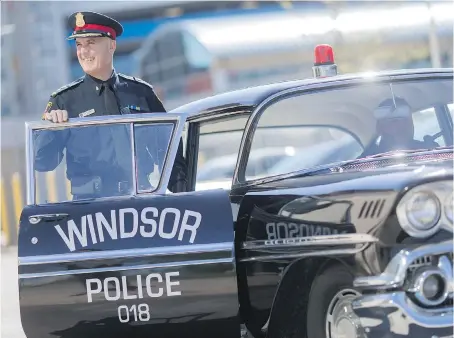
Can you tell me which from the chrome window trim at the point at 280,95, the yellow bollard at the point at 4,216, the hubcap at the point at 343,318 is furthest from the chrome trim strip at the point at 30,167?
the yellow bollard at the point at 4,216

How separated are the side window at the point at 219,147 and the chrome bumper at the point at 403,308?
1650 millimetres

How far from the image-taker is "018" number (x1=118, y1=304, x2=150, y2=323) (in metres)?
4.62

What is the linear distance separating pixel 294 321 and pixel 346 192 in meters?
0.76

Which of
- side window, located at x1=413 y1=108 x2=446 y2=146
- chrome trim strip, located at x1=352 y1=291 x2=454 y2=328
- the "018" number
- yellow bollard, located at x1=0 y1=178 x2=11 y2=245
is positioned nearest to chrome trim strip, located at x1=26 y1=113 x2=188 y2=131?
the "018" number

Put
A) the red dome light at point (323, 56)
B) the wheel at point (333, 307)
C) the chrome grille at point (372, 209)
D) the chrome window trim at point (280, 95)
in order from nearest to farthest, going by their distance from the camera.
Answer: the chrome grille at point (372, 209), the wheel at point (333, 307), the chrome window trim at point (280, 95), the red dome light at point (323, 56)

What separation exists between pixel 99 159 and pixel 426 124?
173 centimetres

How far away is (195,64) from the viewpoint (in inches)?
1503

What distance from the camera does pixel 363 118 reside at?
5.49 metres

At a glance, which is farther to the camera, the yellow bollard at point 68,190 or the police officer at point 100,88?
the police officer at point 100,88

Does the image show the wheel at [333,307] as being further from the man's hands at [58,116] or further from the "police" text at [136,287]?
the man's hands at [58,116]

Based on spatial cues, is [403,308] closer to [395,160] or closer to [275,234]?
[275,234]

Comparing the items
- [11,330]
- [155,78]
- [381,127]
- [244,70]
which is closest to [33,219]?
[381,127]

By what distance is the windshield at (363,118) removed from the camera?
530 centimetres

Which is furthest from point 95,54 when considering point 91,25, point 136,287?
point 136,287
